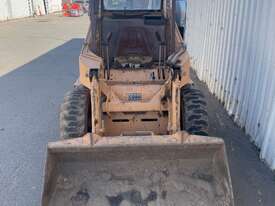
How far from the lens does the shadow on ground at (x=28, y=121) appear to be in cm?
385

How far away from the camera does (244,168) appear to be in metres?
4.16

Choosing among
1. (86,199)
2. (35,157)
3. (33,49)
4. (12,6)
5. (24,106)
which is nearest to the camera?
(86,199)

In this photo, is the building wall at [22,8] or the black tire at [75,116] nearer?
the black tire at [75,116]

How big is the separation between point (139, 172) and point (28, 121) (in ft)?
10.4

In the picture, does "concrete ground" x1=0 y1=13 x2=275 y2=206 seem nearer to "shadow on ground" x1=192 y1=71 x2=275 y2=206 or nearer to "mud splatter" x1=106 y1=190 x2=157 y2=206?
"shadow on ground" x1=192 y1=71 x2=275 y2=206

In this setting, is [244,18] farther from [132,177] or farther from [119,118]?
[132,177]

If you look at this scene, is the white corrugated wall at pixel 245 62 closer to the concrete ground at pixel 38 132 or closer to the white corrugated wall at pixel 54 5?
the concrete ground at pixel 38 132

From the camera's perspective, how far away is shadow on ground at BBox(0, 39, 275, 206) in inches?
146

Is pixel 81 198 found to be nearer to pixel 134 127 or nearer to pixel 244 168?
pixel 134 127

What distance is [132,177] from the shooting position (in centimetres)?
316

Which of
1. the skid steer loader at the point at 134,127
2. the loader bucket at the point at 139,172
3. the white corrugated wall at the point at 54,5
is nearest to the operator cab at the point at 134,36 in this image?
the skid steer loader at the point at 134,127

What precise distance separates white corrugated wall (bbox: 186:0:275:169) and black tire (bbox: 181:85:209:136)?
3.04 ft

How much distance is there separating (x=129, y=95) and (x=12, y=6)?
78.4 ft

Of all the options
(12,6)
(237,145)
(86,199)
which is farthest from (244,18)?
(12,6)
